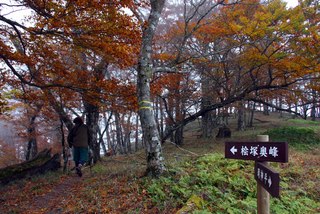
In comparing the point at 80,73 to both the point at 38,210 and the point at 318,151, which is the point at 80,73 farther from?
the point at 318,151

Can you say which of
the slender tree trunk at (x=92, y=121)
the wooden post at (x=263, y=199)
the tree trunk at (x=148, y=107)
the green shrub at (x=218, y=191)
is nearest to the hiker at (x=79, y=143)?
the tree trunk at (x=148, y=107)

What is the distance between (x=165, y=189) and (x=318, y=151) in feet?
31.5

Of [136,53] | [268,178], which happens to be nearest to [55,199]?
[136,53]

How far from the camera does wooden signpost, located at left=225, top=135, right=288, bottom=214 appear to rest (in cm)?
289

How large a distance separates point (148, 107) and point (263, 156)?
3.93 m

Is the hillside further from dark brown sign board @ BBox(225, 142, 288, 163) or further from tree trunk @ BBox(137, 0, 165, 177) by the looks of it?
dark brown sign board @ BBox(225, 142, 288, 163)

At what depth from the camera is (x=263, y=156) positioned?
10.4 feet

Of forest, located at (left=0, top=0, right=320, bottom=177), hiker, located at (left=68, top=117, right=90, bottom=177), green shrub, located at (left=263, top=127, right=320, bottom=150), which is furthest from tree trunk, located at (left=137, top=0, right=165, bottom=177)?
green shrub, located at (left=263, top=127, right=320, bottom=150)

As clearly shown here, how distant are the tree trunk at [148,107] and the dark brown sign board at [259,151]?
3052 mm

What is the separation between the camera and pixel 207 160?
783 cm

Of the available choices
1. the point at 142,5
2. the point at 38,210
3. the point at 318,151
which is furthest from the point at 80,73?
the point at 318,151

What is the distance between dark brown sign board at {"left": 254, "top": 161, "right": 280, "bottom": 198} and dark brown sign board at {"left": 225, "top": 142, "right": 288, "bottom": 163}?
0.12 m

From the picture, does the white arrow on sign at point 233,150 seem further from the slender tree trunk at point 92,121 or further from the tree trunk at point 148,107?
the slender tree trunk at point 92,121

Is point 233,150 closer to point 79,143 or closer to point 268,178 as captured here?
point 268,178
